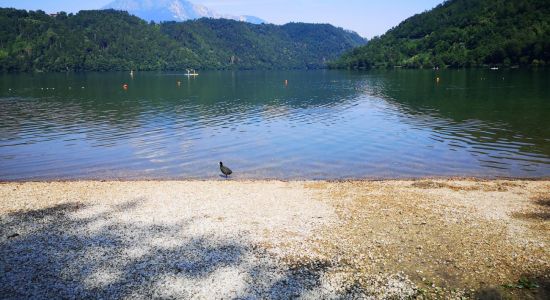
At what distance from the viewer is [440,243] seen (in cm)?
1650

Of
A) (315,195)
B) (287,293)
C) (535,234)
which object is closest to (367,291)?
(287,293)

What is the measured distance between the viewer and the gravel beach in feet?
44.2

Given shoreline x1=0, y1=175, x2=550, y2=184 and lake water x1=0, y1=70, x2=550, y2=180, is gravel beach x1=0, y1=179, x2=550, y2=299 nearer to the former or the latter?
shoreline x1=0, y1=175, x2=550, y2=184

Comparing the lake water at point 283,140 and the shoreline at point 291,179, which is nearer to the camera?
the shoreline at point 291,179

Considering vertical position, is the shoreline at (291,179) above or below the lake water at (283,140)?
below

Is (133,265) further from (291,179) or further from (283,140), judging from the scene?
(283,140)

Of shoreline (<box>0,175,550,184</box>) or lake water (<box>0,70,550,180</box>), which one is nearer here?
shoreline (<box>0,175,550,184</box>)

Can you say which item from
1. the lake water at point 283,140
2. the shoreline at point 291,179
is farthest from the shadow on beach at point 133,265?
the lake water at point 283,140

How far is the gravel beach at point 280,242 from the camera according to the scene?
44.2 feet

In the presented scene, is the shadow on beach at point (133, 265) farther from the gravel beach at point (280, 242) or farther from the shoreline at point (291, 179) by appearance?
the shoreline at point (291, 179)

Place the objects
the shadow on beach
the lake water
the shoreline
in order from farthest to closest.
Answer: the lake water, the shoreline, the shadow on beach

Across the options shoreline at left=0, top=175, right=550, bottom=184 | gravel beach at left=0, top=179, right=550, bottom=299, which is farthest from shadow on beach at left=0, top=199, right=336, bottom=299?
shoreline at left=0, top=175, right=550, bottom=184

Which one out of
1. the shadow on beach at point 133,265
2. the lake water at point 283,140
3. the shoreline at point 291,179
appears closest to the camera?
the shadow on beach at point 133,265

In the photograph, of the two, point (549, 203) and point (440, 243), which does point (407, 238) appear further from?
point (549, 203)
